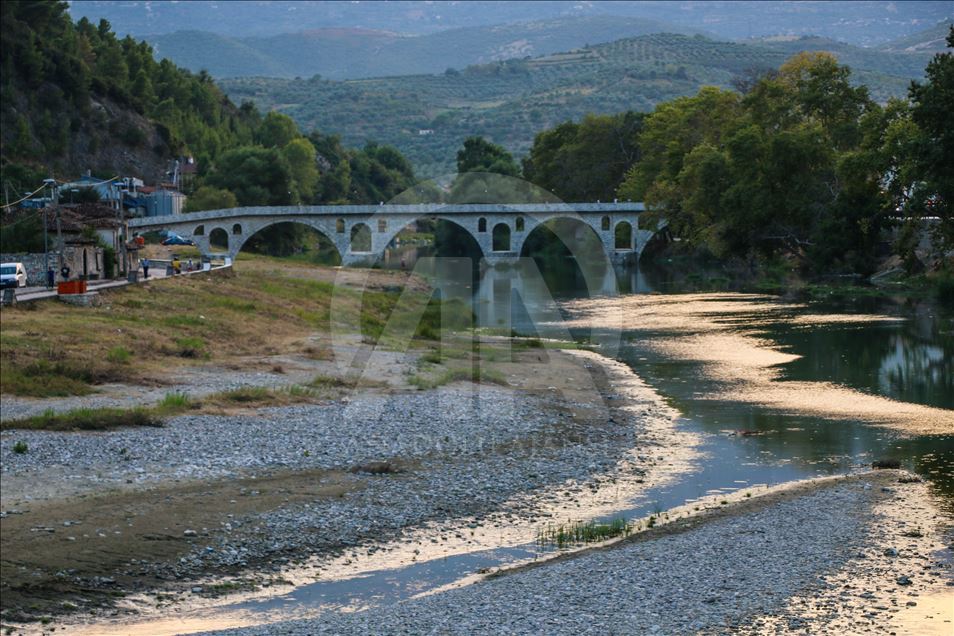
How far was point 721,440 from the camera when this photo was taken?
34.4 meters

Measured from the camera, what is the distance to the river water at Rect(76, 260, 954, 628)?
80.2ft

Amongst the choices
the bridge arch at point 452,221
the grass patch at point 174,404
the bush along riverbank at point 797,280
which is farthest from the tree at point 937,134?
the bridge arch at point 452,221

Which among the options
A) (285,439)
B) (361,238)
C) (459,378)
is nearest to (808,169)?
(459,378)

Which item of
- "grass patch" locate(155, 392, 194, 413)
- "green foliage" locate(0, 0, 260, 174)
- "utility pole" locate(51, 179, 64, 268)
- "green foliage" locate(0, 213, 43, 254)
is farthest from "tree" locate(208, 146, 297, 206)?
"grass patch" locate(155, 392, 194, 413)

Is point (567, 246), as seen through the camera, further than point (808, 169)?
Yes

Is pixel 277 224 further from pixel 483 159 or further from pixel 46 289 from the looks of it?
pixel 46 289

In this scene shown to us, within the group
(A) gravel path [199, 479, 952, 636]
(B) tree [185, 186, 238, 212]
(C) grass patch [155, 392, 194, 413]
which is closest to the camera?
(A) gravel path [199, 479, 952, 636]

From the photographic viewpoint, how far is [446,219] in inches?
5098

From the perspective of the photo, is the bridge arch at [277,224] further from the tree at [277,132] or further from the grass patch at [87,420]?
the grass patch at [87,420]

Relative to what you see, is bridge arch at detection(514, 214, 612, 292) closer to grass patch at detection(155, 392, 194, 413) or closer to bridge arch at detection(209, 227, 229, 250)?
Result: bridge arch at detection(209, 227, 229, 250)

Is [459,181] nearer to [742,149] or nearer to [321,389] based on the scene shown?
[742,149]

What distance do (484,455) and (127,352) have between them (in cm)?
1517

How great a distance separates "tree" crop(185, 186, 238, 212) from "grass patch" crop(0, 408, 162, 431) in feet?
293

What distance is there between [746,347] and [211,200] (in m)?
77.0
